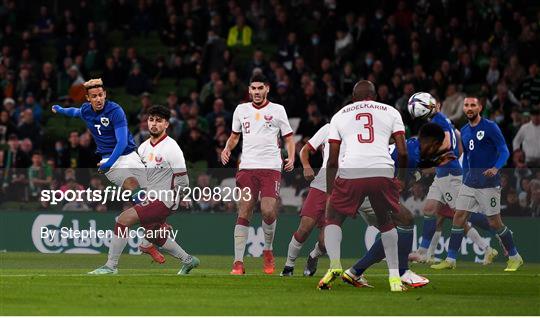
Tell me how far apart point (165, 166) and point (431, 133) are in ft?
11.8

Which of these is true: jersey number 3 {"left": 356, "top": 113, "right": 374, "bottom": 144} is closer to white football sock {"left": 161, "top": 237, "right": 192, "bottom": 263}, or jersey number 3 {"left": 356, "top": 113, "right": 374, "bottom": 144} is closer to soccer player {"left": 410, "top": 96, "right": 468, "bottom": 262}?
white football sock {"left": 161, "top": 237, "right": 192, "bottom": 263}

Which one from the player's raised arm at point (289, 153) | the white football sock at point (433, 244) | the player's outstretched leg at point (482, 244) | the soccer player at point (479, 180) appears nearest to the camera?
the player's raised arm at point (289, 153)

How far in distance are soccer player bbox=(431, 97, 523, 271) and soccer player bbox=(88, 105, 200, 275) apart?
4.66 metres

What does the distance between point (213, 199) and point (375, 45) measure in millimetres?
10843

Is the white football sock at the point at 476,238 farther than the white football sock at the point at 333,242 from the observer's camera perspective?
Yes

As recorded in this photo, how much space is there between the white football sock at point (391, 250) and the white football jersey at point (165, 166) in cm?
358

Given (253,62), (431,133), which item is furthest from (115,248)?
(253,62)

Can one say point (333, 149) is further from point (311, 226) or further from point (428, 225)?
point (428, 225)

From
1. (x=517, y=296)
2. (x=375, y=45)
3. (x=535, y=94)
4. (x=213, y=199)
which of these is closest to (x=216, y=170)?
(x=213, y=199)

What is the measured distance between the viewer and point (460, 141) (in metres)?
21.0

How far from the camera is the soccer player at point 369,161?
15.0 meters

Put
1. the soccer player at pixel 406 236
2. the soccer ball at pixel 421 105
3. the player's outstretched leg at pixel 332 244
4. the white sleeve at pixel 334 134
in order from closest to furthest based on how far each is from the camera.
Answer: the white sleeve at pixel 334 134
the player's outstretched leg at pixel 332 244
the soccer player at pixel 406 236
the soccer ball at pixel 421 105

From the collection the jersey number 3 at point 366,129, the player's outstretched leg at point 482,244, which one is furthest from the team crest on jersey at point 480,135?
the jersey number 3 at point 366,129

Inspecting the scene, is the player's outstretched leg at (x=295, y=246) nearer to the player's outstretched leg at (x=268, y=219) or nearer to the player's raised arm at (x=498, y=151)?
the player's outstretched leg at (x=268, y=219)
